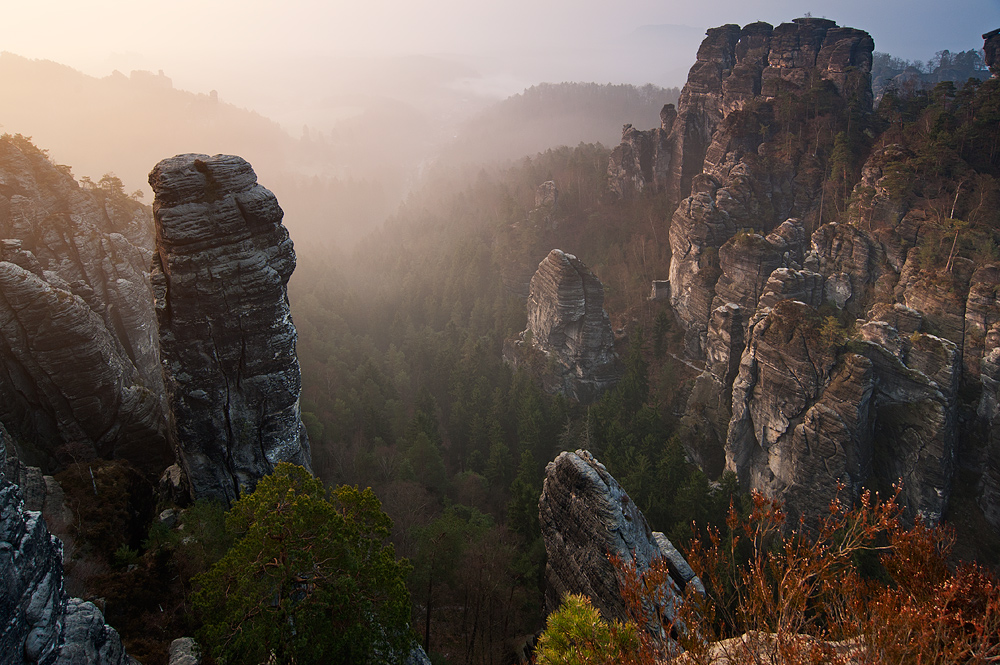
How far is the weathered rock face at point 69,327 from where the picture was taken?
18.4 m

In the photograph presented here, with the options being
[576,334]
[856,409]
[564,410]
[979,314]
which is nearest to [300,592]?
[856,409]

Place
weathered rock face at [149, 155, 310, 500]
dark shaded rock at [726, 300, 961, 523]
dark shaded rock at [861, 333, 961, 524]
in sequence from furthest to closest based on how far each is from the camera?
dark shaded rock at [726, 300, 961, 523] < dark shaded rock at [861, 333, 961, 524] < weathered rock face at [149, 155, 310, 500]

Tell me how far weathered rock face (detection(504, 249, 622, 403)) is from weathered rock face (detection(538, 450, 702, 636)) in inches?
946

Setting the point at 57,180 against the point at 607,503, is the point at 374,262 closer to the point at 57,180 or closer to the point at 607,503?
the point at 57,180

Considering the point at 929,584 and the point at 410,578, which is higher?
the point at 929,584

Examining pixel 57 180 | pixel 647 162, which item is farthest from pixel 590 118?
pixel 57 180

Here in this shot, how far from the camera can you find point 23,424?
Result: 18.8 m

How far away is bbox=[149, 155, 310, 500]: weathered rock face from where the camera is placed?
16344mm

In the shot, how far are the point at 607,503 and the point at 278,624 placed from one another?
1178 centimetres

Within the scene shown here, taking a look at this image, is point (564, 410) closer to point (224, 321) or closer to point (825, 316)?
point (825, 316)

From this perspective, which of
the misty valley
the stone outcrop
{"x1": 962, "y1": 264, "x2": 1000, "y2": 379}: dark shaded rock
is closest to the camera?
the misty valley

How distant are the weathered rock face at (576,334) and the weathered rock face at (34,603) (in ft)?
127

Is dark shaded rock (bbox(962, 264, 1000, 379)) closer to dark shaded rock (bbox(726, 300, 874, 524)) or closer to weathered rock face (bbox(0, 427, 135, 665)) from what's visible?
dark shaded rock (bbox(726, 300, 874, 524))

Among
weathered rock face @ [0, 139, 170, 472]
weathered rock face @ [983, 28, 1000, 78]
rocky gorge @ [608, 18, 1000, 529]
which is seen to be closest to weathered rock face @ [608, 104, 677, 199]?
rocky gorge @ [608, 18, 1000, 529]
